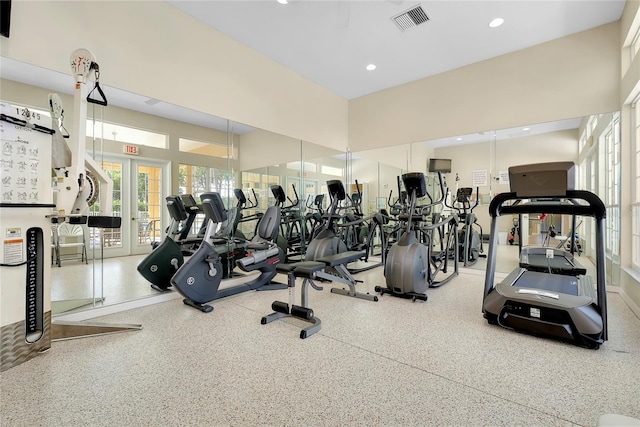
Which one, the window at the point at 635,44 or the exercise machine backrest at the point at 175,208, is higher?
the window at the point at 635,44

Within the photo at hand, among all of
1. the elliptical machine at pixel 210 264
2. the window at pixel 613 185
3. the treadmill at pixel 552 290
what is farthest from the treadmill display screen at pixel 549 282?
the elliptical machine at pixel 210 264

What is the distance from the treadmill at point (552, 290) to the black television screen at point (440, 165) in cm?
296

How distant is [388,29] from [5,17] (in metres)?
4.21

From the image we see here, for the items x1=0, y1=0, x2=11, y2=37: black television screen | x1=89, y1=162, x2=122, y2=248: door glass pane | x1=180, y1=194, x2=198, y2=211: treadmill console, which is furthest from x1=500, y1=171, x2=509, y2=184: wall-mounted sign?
x1=0, y1=0, x2=11, y2=37: black television screen

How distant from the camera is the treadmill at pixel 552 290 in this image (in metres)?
2.37

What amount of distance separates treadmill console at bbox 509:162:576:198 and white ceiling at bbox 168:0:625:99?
1.99m

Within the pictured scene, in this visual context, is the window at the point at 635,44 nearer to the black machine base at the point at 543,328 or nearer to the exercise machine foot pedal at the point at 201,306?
the black machine base at the point at 543,328

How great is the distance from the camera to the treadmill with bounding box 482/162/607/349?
237 centimetres

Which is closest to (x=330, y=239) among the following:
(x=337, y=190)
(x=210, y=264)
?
(x=337, y=190)

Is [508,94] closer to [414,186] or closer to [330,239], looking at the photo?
[414,186]

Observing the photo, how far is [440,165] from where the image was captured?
588 cm

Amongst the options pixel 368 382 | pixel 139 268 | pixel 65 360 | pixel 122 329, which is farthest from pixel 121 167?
pixel 368 382

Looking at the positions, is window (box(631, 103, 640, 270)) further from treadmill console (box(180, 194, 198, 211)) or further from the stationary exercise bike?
the stationary exercise bike

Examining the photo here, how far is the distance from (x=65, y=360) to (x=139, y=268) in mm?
1466
